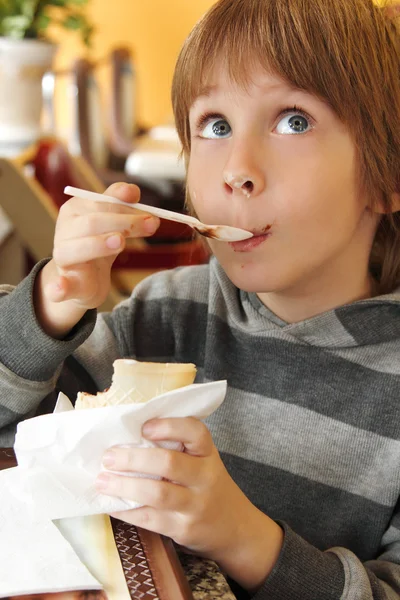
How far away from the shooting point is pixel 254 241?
84 cm

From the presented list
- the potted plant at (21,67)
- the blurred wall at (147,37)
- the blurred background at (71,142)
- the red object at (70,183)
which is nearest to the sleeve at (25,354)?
the blurred background at (71,142)

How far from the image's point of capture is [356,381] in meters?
0.92

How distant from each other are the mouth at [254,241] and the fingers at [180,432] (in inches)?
10.7

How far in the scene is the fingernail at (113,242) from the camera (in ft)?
2.33

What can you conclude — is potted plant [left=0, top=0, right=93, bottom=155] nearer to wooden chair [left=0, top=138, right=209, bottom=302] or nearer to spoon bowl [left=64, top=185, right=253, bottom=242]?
wooden chair [left=0, top=138, right=209, bottom=302]

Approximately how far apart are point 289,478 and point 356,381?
0.14 meters

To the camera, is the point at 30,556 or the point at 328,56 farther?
the point at 328,56

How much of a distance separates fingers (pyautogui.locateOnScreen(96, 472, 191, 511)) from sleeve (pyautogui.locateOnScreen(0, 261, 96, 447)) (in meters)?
0.22

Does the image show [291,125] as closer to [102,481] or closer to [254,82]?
[254,82]

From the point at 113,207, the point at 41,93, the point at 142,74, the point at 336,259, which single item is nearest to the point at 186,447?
the point at 113,207

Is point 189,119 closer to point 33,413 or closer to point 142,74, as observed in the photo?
point 33,413

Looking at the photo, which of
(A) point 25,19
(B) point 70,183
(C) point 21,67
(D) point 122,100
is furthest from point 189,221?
(D) point 122,100

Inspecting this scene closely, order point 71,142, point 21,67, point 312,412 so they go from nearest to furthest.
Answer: point 312,412
point 21,67
point 71,142

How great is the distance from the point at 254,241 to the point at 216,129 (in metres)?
0.14
